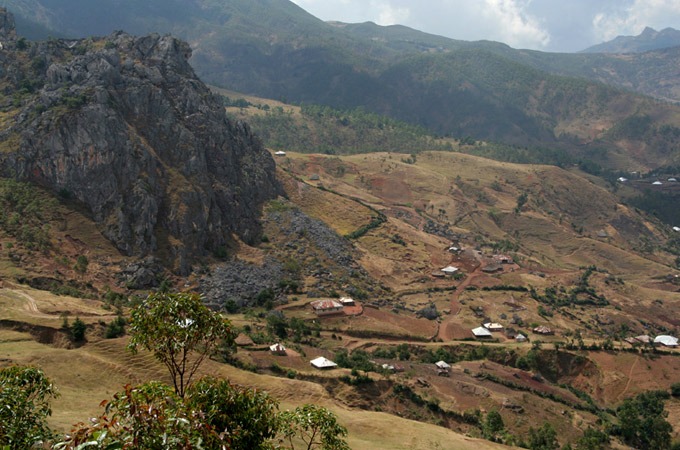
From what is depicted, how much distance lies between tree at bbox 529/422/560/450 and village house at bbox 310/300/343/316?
3252 cm

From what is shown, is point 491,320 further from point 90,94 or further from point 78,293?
point 90,94

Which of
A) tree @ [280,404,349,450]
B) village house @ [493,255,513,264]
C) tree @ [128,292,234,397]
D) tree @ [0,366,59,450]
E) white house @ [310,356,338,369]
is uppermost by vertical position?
tree @ [128,292,234,397]

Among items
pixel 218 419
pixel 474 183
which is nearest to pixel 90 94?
pixel 218 419

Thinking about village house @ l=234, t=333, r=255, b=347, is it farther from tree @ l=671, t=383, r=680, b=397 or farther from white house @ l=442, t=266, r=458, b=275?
tree @ l=671, t=383, r=680, b=397

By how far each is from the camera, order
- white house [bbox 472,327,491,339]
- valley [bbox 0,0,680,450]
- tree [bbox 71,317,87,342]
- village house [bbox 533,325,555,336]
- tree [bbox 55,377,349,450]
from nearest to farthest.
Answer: tree [bbox 55,377,349,450] < tree [bbox 71,317,87,342] < valley [bbox 0,0,680,450] < white house [bbox 472,327,491,339] < village house [bbox 533,325,555,336]

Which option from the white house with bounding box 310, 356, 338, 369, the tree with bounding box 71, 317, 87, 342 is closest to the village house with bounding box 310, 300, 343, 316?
the white house with bounding box 310, 356, 338, 369

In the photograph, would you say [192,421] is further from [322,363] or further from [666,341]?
[666,341]

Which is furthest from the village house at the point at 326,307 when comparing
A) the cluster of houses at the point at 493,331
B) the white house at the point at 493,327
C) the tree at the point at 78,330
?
the tree at the point at 78,330

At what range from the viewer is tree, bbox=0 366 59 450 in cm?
1631

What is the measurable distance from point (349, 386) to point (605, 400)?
132ft

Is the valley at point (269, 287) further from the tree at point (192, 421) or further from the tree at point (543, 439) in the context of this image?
the tree at point (192, 421)

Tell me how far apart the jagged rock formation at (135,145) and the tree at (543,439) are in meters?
50.3

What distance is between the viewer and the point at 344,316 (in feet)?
267

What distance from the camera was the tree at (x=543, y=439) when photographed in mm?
54438
